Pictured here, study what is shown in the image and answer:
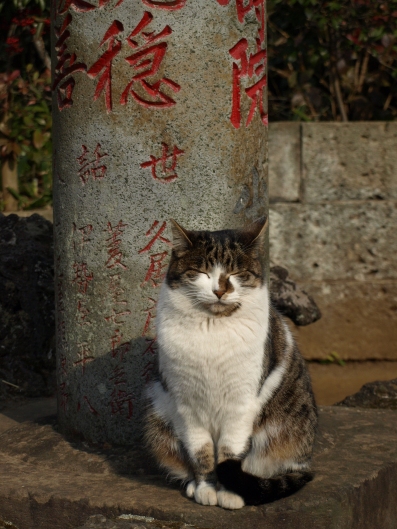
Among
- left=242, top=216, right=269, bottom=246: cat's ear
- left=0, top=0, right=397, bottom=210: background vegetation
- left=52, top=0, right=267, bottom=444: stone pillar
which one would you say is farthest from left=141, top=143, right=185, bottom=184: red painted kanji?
→ left=0, top=0, right=397, bottom=210: background vegetation

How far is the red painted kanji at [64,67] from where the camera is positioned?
11.2ft

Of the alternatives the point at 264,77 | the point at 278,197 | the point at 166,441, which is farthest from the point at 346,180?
the point at 166,441

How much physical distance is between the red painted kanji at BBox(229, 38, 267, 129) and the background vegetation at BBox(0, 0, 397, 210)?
9.93ft

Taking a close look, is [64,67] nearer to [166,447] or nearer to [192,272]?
[192,272]

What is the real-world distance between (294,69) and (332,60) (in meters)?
0.34

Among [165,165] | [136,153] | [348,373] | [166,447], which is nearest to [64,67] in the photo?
[136,153]

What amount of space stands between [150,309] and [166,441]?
63cm

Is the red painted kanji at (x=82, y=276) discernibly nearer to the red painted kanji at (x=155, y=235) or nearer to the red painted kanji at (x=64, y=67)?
the red painted kanji at (x=155, y=235)

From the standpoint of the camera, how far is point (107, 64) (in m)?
3.35

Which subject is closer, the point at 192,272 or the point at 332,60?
the point at 192,272

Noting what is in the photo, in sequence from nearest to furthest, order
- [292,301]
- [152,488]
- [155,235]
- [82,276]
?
[152,488], [155,235], [82,276], [292,301]

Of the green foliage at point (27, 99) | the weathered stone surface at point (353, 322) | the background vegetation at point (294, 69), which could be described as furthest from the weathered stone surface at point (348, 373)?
the green foliage at point (27, 99)

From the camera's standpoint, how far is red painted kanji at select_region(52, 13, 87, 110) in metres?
3.42

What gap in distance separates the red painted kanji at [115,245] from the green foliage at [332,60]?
11.8ft
